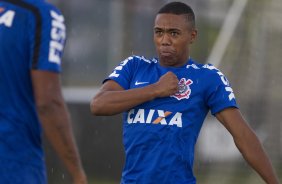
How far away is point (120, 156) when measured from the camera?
9305 mm

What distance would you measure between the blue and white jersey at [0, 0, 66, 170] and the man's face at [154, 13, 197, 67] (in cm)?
124

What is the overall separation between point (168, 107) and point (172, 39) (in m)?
0.44

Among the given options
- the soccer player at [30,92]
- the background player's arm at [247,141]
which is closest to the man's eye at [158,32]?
the background player's arm at [247,141]

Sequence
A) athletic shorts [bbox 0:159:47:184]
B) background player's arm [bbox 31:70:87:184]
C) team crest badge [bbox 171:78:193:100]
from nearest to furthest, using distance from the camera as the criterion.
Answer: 1. background player's arm [bbox 31:70:87:184]
2. athletic shorts [bbox 0:159:47:184]
3. team crest badge [bbox 171:78:193:100]

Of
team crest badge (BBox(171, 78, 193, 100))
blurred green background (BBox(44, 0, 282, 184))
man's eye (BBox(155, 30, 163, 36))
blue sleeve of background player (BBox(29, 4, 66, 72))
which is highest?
blue sleeve of background player (BBox(29, 4, 66, 72))

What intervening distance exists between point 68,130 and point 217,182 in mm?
5515

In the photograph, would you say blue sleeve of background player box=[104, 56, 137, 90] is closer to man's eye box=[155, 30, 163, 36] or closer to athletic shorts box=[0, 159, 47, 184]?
man's eye box=[155, 30, 163, 36]

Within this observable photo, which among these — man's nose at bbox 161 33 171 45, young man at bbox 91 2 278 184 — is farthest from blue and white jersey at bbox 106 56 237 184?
man's nose at bbox 161 33 171 45

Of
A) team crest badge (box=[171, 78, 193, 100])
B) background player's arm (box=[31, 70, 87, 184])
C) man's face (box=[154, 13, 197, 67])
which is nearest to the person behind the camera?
background player's arm (box=[31, 70, 87, 184])

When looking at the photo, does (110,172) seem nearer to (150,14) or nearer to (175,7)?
(150,14)

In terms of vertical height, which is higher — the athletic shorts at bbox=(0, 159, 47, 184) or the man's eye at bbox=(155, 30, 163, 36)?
the man's eye at bbox=(155, 30, 163, 36)

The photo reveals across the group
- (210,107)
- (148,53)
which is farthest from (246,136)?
(148,53)

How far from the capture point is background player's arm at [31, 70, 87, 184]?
4.22m

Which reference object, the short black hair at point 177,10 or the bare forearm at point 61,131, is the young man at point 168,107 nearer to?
the short black hair at point 177,10
